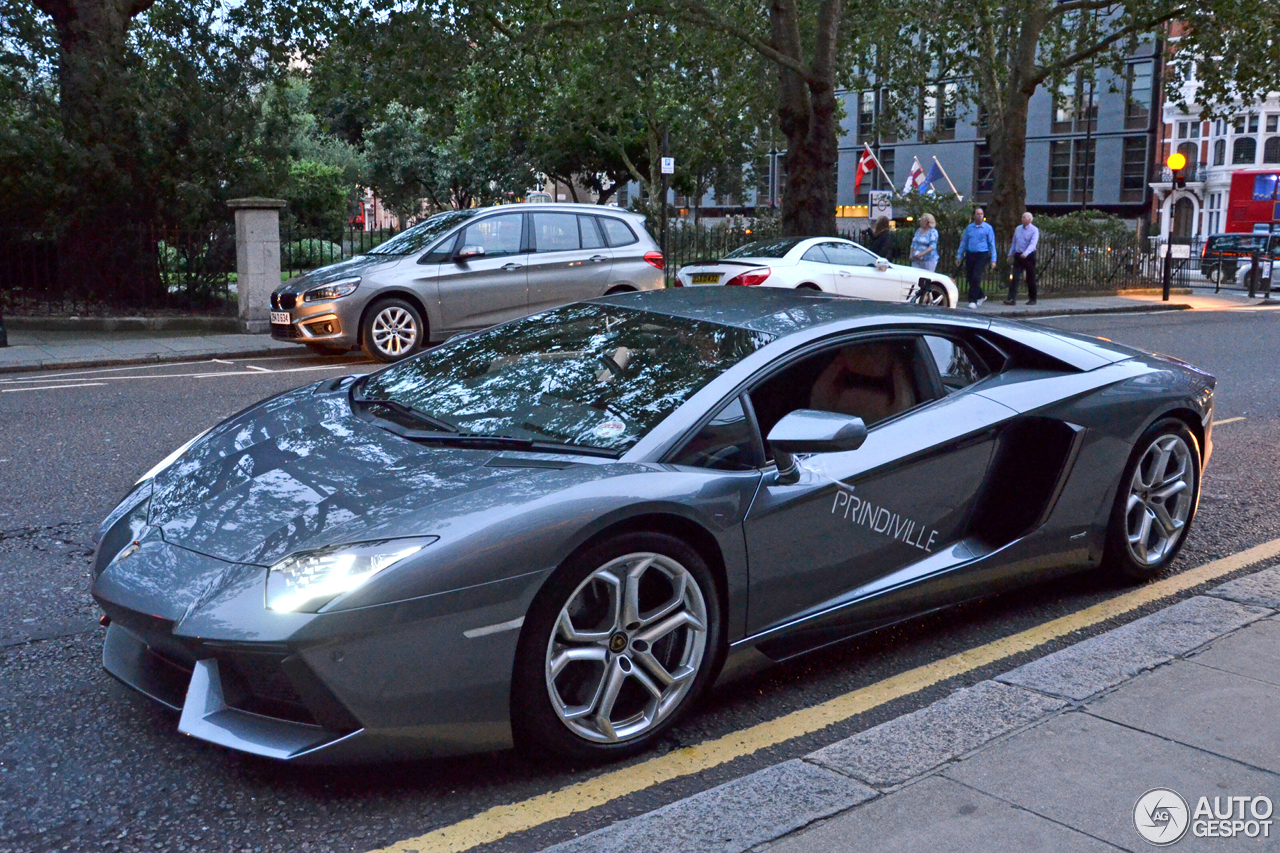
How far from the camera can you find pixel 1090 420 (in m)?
4.53

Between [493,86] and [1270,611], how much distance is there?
64.9 feet

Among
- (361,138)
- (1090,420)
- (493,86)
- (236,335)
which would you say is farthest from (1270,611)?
(361,138)

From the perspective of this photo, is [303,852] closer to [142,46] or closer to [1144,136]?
[142,46]

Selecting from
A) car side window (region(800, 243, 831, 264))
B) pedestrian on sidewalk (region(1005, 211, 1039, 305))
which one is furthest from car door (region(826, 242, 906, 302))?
pedestrian on sidewalk (region(1005, 211, 1039, 305))

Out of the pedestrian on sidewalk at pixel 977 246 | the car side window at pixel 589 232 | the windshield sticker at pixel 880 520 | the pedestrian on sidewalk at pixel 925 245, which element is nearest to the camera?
the windshield sticker at pixel 880 520

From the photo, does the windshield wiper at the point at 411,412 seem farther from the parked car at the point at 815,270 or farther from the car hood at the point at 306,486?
the parked car at the point at 815,270

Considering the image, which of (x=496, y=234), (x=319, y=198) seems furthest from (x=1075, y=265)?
(x=496, y=234)

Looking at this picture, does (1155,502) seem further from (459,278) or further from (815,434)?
(459,278)

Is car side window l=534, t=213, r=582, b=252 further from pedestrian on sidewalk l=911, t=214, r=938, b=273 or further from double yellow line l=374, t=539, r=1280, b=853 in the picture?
double yellow line l=374, t=539, r=1280, b=853

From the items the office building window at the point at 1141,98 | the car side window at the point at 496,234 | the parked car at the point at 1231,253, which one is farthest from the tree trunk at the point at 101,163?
the office building window at the point at 1141,98

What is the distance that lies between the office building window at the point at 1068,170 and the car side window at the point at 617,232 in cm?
5008

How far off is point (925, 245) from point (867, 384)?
16.5 metres

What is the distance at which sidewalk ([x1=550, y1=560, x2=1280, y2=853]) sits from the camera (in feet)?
8.95

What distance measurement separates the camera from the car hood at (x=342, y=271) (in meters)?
12.9
